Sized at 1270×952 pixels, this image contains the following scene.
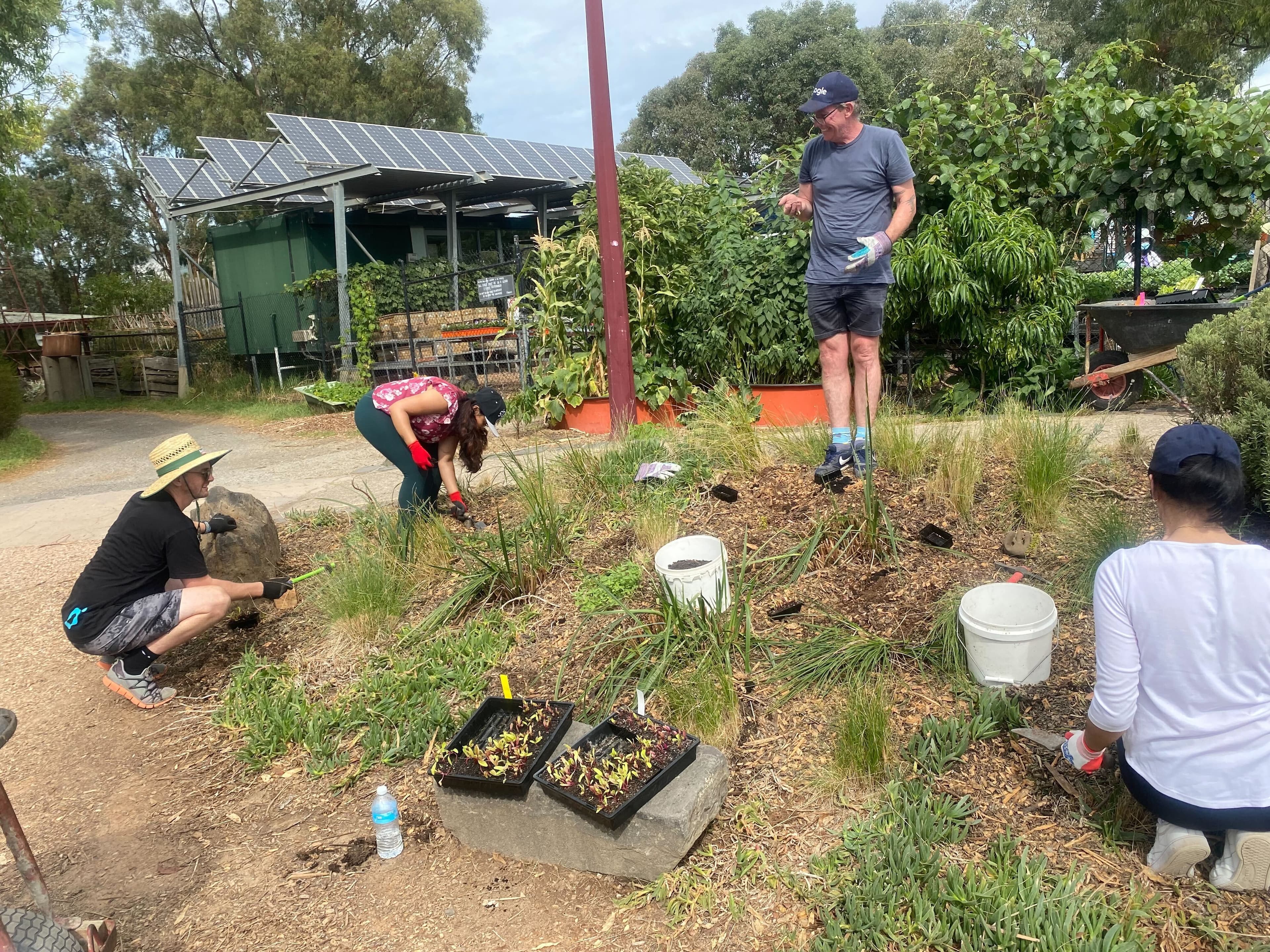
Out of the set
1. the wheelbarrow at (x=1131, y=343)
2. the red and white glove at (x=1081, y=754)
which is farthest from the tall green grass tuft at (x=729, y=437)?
the wheelbarrow at (x=1131, y=343)

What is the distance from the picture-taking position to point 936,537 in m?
3.83

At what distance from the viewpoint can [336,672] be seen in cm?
409

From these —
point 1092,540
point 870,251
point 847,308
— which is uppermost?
point 870,251

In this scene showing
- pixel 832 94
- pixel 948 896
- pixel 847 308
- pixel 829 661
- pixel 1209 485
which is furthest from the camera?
pixel 847 308

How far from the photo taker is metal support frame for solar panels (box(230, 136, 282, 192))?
15000 mm

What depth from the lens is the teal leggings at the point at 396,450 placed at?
498cm

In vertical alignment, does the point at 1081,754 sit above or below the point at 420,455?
below

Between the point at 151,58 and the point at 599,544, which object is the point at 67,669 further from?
the point at 151,58

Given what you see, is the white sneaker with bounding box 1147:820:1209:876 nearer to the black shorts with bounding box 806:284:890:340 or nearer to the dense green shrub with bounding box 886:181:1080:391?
the black shorts with bounding box 806:284:890:340

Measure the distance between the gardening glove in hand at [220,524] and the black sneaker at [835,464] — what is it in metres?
3.04

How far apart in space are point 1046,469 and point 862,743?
5.81 ft

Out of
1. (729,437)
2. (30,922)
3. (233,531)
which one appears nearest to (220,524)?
(233,531)

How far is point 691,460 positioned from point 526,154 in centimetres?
1423

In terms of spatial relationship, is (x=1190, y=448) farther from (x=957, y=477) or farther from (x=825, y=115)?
(x=825, y=115)
